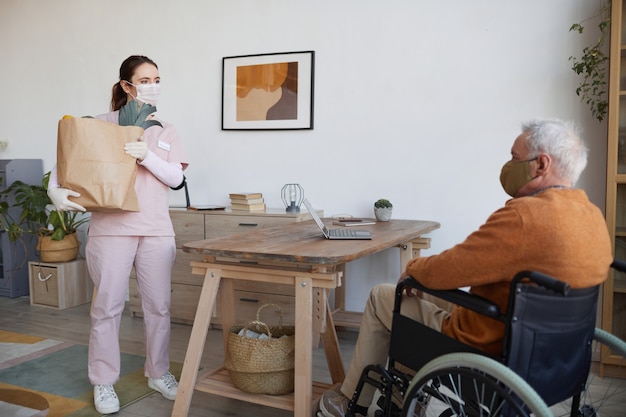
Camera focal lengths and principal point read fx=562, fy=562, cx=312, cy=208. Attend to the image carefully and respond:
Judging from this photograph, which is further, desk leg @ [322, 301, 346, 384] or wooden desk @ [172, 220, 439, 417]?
desk leg @ [322, 301, 346, 384]

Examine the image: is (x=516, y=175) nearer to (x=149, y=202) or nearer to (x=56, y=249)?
(x=149, y=202)

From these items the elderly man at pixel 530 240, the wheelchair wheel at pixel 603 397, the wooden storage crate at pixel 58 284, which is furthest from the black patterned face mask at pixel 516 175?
the wooden storage crate at pixel 58 284

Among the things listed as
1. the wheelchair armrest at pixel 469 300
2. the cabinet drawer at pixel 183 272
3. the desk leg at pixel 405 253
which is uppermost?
the wheelchair armrest at pixel 469 300

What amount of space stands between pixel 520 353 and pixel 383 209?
1.91m

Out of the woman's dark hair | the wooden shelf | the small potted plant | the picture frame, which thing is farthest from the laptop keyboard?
the picture frame

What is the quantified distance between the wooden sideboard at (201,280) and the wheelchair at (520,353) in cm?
177

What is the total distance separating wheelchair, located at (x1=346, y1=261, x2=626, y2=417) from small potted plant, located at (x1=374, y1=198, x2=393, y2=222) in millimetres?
1606

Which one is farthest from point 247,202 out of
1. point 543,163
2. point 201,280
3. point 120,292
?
point 543,163

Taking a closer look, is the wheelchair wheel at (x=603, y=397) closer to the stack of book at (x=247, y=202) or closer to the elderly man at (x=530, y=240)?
the elderly man at (x=530, y=240)

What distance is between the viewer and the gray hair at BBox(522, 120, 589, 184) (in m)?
1.53

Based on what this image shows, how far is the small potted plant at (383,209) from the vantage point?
3271mm

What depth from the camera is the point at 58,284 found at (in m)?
4.16

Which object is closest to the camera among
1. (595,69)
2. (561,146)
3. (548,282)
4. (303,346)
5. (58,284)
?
(548,282)

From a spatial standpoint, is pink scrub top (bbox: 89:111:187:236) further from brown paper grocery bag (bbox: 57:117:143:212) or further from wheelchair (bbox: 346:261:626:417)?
wheelchair (bbox: 346:261:626:417)
